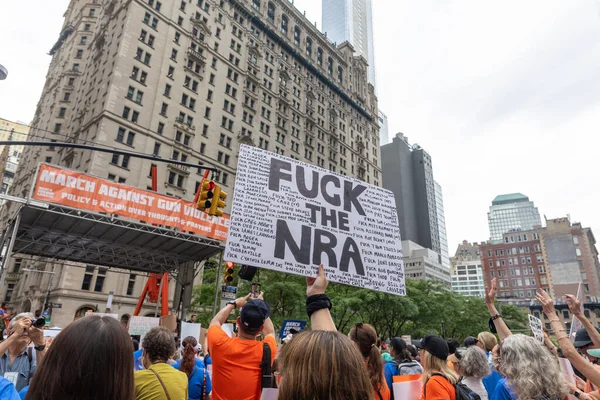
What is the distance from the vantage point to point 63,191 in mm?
17391

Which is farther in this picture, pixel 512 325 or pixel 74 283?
pixel 512 325

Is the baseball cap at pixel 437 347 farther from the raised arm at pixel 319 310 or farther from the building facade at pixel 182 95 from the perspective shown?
the building facade at pixel 182 95

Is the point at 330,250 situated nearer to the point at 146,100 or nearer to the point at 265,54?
the point at 146,100

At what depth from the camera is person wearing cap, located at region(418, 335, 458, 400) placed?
384 centimetres

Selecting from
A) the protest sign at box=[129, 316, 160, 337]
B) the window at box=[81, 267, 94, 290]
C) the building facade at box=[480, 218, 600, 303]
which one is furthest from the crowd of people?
the building facade at box=[480, 218, 600, 303]

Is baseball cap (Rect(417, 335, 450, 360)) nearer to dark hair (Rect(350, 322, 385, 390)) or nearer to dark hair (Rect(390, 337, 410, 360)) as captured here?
dark hair (Rect(350, 322, 385, 390))

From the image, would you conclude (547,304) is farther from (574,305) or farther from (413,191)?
(413,191)

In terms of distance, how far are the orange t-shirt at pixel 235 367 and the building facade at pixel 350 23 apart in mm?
169701

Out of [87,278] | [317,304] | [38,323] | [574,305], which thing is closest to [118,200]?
[38,323]

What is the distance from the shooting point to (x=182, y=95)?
2121 inches

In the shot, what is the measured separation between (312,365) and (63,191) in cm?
1906

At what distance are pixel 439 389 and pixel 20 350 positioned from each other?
4353mm

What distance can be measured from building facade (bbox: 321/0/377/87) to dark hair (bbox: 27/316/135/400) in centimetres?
17108

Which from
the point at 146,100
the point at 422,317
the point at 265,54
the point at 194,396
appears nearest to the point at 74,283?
the point at 146,100
